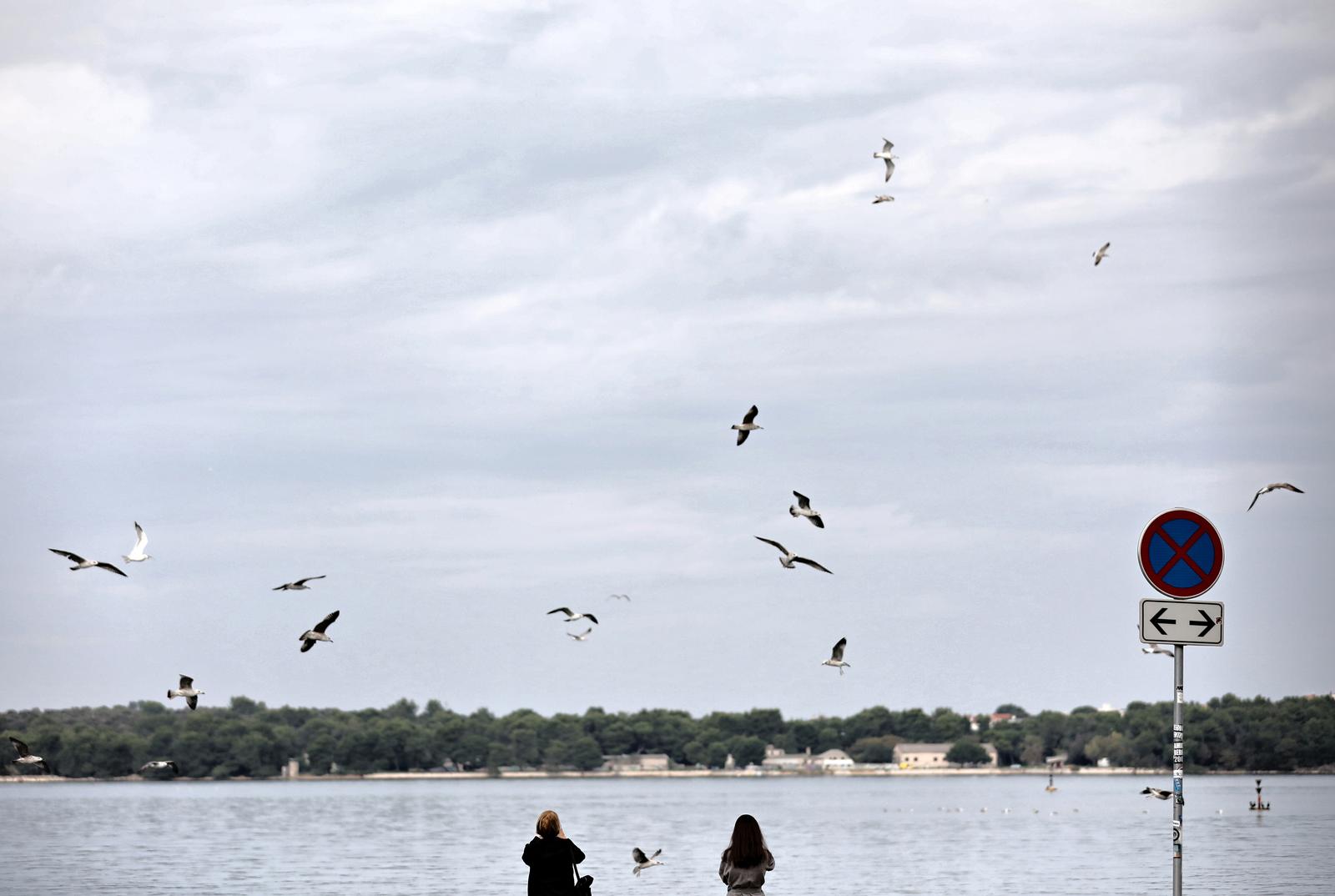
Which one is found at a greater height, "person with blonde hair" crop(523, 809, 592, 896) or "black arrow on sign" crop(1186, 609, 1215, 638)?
"black arrow on sign" crop(1186, 609, 1215, 638)

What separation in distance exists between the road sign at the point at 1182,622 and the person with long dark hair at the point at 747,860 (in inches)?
134

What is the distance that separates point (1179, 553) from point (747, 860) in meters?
4.18

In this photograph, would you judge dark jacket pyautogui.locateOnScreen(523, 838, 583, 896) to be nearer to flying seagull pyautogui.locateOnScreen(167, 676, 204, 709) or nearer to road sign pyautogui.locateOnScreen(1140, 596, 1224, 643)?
road sign pyautogui.locateOnScreen(1140, 596, 1224, 643)

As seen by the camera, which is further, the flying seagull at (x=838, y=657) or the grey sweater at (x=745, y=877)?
the flying seagull at (x=838, y=657)

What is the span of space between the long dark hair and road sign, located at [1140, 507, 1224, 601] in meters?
3.74

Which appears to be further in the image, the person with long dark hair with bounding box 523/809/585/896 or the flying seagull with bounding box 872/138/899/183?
the flying seagull with bounding box 872/138/899/183

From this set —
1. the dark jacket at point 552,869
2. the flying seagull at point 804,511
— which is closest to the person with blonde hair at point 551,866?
the dark jacket at point 552,869

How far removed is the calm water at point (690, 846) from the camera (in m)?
54.3

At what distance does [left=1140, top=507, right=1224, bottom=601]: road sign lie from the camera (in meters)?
13.8

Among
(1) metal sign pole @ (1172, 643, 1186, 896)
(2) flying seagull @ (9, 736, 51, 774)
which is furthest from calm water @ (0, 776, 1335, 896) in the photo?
(1) metal sign pole @ (1172, 643, 1186, 896)

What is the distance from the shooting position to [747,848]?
13227 mm

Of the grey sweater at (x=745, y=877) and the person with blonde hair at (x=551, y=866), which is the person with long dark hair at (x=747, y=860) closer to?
the grey sweater at (x=745, y=877)

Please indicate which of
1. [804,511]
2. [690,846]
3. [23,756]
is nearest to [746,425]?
[804,511]

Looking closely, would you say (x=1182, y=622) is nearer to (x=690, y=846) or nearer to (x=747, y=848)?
(x=747, y=848)
